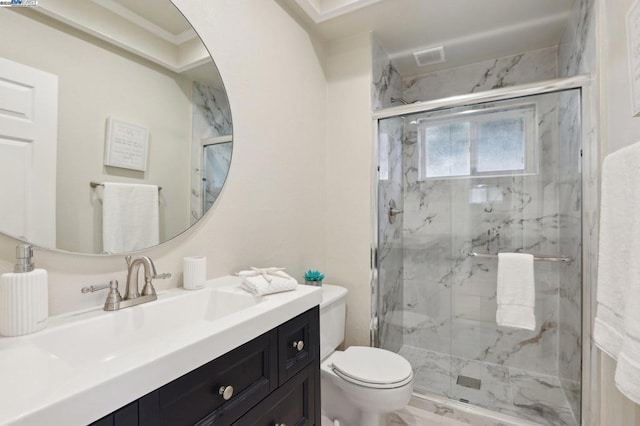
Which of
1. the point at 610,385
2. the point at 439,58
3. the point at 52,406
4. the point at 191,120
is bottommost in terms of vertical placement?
the point at 610,385

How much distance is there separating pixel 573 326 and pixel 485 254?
62 cm

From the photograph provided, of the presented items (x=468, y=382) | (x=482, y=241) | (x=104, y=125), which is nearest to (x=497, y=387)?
(x=468, y=382)

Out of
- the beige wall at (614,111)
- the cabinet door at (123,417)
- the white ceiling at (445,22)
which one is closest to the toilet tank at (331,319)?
the cabinet door at (123,417)

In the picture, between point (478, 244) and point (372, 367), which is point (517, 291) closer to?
point (478, 244)

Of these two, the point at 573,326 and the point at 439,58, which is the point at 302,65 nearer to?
the point at 439,58

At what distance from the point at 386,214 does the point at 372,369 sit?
102 centimetres

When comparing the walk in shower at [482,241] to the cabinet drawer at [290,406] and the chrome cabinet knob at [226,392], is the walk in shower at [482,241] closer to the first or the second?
the cabinet drawer at [290,406]

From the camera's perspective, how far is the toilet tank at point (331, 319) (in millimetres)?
1692

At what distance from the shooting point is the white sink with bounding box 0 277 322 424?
19.6 inches

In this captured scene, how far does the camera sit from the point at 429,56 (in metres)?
2.42

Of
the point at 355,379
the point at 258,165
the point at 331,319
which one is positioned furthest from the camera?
the point at 331,319

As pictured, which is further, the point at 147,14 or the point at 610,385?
the point at 610,385

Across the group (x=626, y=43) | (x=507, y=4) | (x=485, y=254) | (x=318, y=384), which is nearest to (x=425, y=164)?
(x=485, y=254)

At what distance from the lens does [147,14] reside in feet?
3.68
